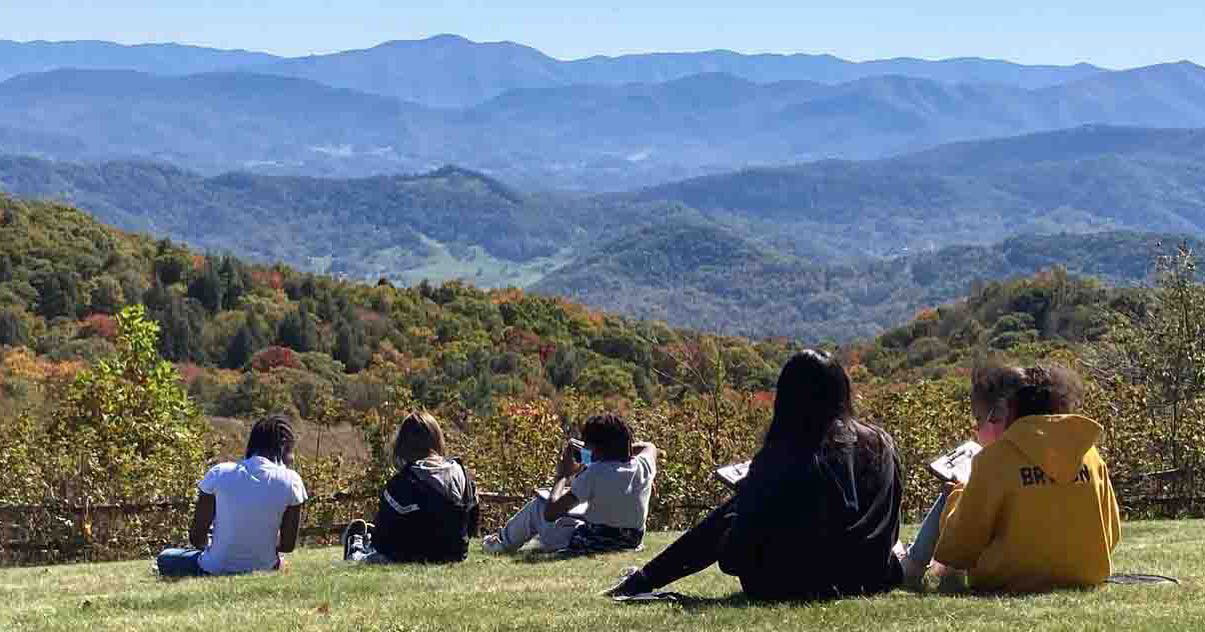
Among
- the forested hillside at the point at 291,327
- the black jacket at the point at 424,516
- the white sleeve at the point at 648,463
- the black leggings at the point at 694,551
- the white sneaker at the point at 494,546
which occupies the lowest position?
the forested hillside at the point at 291,327

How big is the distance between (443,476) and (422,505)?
216mm

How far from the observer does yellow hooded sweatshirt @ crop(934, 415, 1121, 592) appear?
5969 millimetres

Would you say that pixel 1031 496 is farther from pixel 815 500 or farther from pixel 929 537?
pixel 815 500

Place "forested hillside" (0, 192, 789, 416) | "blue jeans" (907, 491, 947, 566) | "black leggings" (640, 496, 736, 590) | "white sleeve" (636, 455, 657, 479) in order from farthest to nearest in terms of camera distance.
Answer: "forested hillside" (0, 192, 789, 416) < "white sleeve" (636, 455, 657, 479) < "blue jeans" (907, 491, 947, 566) < "black leggings" (640, 496, 736, 590)

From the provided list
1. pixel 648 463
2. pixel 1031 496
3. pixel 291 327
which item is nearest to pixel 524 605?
pixel 1031 496

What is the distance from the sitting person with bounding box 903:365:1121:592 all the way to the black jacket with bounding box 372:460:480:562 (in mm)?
3523

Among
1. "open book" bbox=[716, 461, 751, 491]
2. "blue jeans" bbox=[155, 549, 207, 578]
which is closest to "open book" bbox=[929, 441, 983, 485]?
"open book" bbox=[716, 461, 751, 491]

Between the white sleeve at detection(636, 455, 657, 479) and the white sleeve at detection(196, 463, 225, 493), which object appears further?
the white sleeve at detection(636, 455, 657, 479)

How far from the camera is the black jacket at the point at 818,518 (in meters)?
6.09

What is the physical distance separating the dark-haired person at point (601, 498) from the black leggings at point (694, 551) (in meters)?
2.70

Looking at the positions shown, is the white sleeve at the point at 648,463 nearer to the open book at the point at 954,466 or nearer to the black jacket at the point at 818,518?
the open book at the point at 954,466

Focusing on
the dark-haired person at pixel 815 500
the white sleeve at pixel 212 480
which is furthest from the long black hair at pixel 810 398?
the white sleeve at pixel 212 480

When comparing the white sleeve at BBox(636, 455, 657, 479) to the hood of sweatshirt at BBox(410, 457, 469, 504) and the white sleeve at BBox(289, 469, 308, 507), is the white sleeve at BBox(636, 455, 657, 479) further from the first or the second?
the white sleeve at BBox(289, 469, 308, 507)

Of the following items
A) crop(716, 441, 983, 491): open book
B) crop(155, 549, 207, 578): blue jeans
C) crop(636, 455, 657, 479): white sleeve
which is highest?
crop(716, 441, 983, 491): open book
